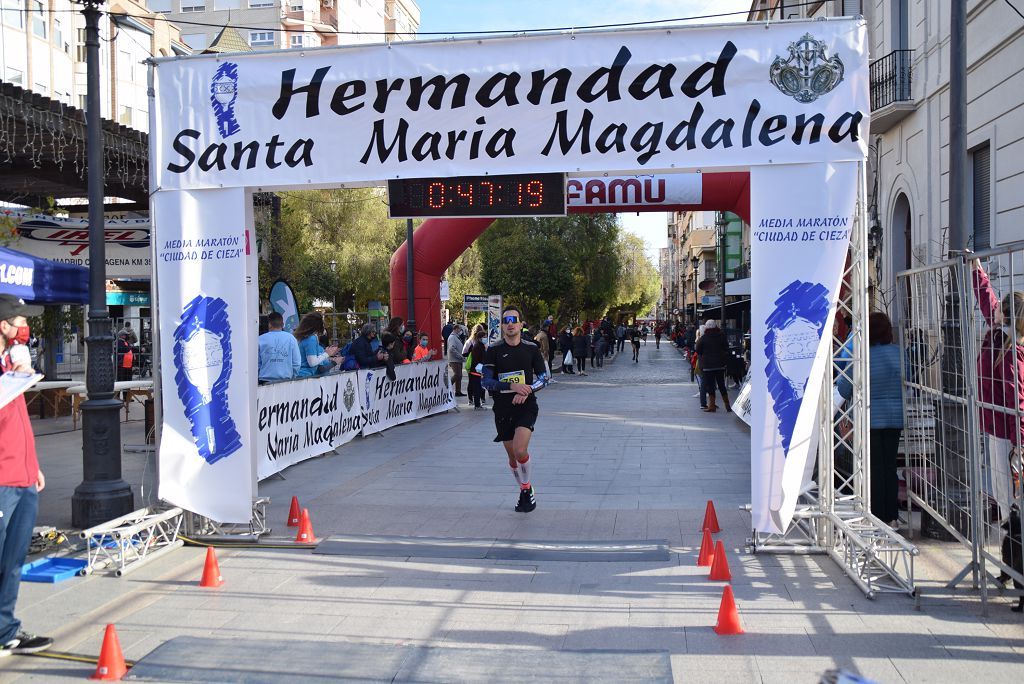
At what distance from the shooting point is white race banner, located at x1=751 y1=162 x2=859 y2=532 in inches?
266

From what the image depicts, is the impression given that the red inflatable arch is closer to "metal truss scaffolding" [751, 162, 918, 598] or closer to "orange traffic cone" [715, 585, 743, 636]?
"metal truss scaffolding" [751, 162, 918, 598]

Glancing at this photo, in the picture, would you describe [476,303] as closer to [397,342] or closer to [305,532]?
[397,342]

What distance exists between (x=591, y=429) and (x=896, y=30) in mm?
12032

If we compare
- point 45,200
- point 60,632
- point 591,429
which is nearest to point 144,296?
point 45,200

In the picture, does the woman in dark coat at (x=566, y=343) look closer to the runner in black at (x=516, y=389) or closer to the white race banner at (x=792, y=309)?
the runner in black at (x=516, y=389)

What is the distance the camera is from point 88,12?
7.98 metres

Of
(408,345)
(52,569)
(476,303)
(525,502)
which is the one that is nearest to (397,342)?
(408,345)

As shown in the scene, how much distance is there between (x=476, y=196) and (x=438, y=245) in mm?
11871

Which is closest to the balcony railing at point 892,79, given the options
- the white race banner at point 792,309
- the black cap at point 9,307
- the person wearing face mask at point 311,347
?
the person wearing face mask at point 311,347

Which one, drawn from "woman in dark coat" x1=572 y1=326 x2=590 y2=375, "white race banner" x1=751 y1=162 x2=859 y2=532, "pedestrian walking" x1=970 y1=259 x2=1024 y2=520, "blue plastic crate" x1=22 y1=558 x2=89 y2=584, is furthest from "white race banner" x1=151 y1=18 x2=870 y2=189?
"woman in dark coat" x1=572 y1=326 x2=590 y2=375

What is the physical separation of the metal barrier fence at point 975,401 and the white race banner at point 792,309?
75cm

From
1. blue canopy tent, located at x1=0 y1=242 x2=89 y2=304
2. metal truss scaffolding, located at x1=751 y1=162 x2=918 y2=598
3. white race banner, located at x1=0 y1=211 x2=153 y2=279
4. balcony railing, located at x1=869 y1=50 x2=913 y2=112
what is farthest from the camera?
balcony railing, located at x1=869 y1=50 x2=913 y2=112

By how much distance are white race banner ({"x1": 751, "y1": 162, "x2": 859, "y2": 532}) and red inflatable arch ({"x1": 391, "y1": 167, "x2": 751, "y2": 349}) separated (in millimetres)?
8807

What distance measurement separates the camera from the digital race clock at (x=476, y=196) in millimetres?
7371
